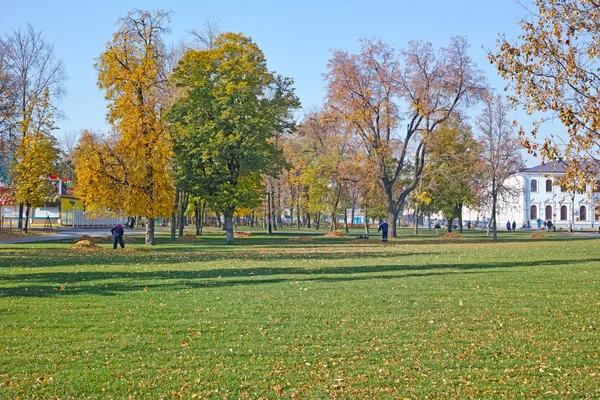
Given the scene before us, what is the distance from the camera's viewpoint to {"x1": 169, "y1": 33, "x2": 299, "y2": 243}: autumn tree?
4359cm

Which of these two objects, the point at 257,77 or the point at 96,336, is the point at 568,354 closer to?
the point at 96,336

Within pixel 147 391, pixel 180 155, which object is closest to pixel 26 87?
pixel 180 155

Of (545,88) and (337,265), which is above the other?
(545,88)

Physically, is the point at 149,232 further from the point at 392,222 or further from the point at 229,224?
the point at 392,222

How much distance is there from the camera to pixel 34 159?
51062mm

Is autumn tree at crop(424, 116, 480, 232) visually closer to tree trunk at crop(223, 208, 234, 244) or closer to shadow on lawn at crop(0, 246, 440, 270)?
tree trunk at crop(223, 208, 234, 244)

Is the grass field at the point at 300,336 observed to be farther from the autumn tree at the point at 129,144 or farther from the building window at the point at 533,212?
the building window at the point at 533,212

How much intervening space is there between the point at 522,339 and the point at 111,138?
32.7 meters

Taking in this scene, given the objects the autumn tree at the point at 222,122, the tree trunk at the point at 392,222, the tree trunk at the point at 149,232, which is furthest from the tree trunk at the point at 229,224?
the tree trunk at the point at 392,222

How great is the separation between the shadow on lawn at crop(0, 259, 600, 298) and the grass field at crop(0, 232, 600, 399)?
113 millimetres

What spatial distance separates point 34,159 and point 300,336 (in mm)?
45773

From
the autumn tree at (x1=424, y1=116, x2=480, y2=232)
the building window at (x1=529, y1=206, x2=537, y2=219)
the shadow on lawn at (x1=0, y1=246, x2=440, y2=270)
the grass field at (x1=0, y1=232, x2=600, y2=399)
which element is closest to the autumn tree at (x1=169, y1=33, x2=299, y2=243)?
the shadow on lawn at (x1=0, y1=246, x2=440, y2=270)

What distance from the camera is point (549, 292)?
16.1 m

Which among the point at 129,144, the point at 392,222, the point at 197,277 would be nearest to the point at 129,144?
the point at 129,144
